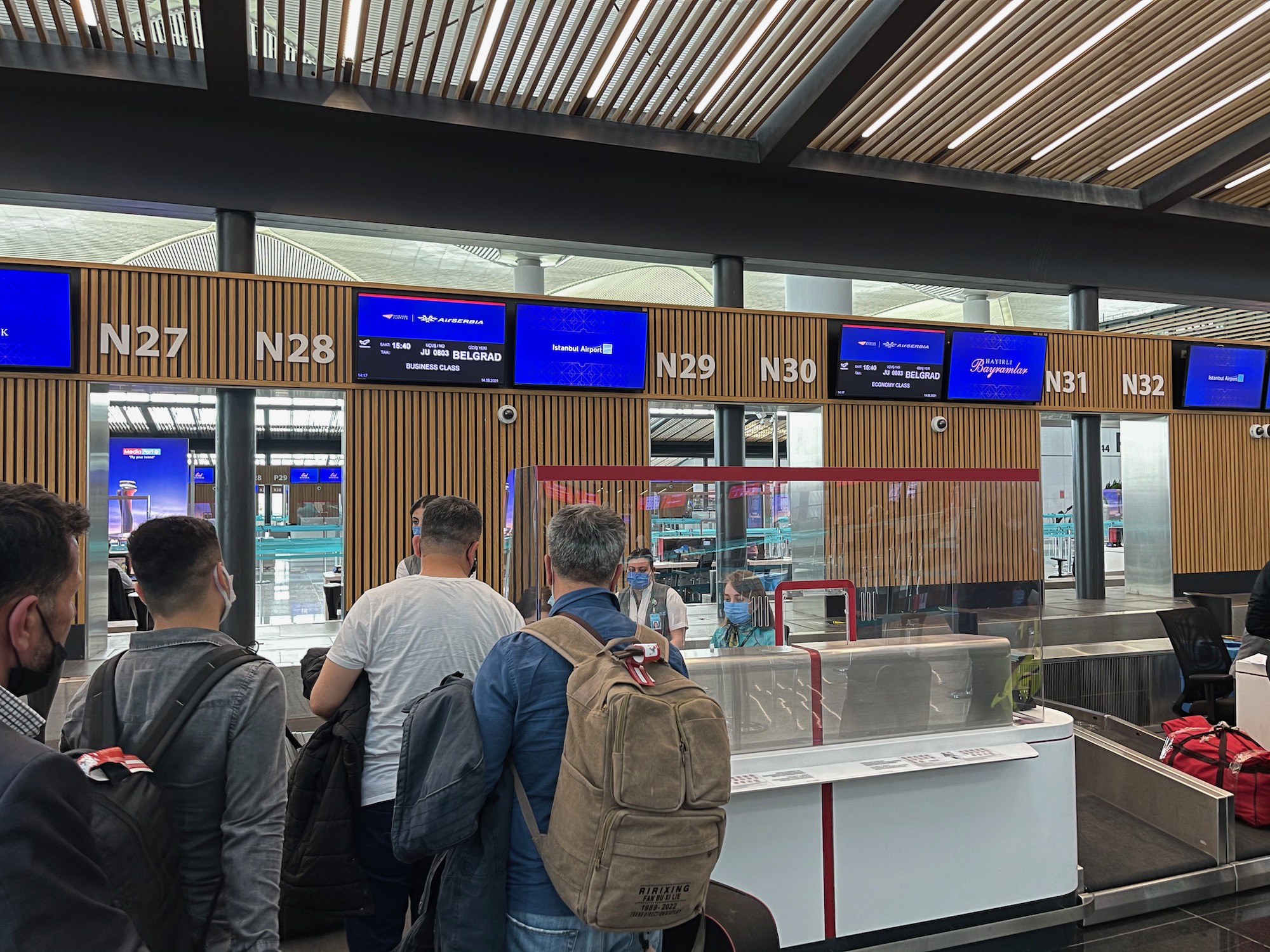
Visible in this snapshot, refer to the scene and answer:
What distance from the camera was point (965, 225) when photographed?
29.2 ft

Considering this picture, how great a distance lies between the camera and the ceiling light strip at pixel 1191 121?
6.86 m

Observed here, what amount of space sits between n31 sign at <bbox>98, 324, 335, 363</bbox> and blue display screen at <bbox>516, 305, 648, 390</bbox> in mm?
1573

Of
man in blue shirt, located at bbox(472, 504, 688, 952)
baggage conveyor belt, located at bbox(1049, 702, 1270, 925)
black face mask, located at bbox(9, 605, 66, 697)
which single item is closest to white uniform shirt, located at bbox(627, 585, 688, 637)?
man in blue shirt, located at bbox(472, 504, 688, 952)

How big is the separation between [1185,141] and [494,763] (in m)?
9.01

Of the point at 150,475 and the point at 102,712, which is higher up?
the point at 150,475

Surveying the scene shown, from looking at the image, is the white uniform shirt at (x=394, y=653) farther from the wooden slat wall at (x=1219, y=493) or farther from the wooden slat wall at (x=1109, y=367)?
the wooden slat wall at (x=1219, y=493)

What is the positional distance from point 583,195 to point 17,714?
7.17m

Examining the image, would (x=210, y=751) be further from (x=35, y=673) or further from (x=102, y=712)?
(x=35, y=673)

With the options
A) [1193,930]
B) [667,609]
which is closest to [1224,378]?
[1193,930]

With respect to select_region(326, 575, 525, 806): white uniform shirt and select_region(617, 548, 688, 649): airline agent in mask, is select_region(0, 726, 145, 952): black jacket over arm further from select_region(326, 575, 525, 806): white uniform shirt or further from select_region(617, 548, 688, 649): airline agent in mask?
select_region(617, 548, 688, 649): airline agent in mask

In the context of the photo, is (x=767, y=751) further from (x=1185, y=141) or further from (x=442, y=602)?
(x=1185, y=141)

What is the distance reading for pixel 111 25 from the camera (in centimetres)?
585

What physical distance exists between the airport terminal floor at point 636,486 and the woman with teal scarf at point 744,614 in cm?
1

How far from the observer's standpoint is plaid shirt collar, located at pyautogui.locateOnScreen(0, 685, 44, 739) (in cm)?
103
